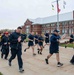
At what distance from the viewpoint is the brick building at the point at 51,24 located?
2275 inches

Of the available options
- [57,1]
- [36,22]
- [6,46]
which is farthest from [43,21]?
[6,46]

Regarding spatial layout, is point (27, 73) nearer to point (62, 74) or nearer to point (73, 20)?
point (62, 74)

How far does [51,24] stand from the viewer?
65312 mm

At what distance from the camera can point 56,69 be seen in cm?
777

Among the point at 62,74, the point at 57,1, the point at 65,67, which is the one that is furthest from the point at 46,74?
the point at 57,1

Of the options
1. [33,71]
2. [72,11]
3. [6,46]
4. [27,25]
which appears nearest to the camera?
[33,71]

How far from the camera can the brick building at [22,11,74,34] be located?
57781 millimetres

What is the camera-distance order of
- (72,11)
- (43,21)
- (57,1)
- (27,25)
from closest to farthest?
(57,1)
(72,11)
(43,21)
(27,25)

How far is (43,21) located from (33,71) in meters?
63.6

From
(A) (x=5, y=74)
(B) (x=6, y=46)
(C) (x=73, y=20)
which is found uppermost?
(C) (x=73, y=20)

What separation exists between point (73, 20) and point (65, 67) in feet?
162

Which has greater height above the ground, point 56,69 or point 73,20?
point 73,20

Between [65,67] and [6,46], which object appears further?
[6,46]

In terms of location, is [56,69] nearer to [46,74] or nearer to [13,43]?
[46,74]
